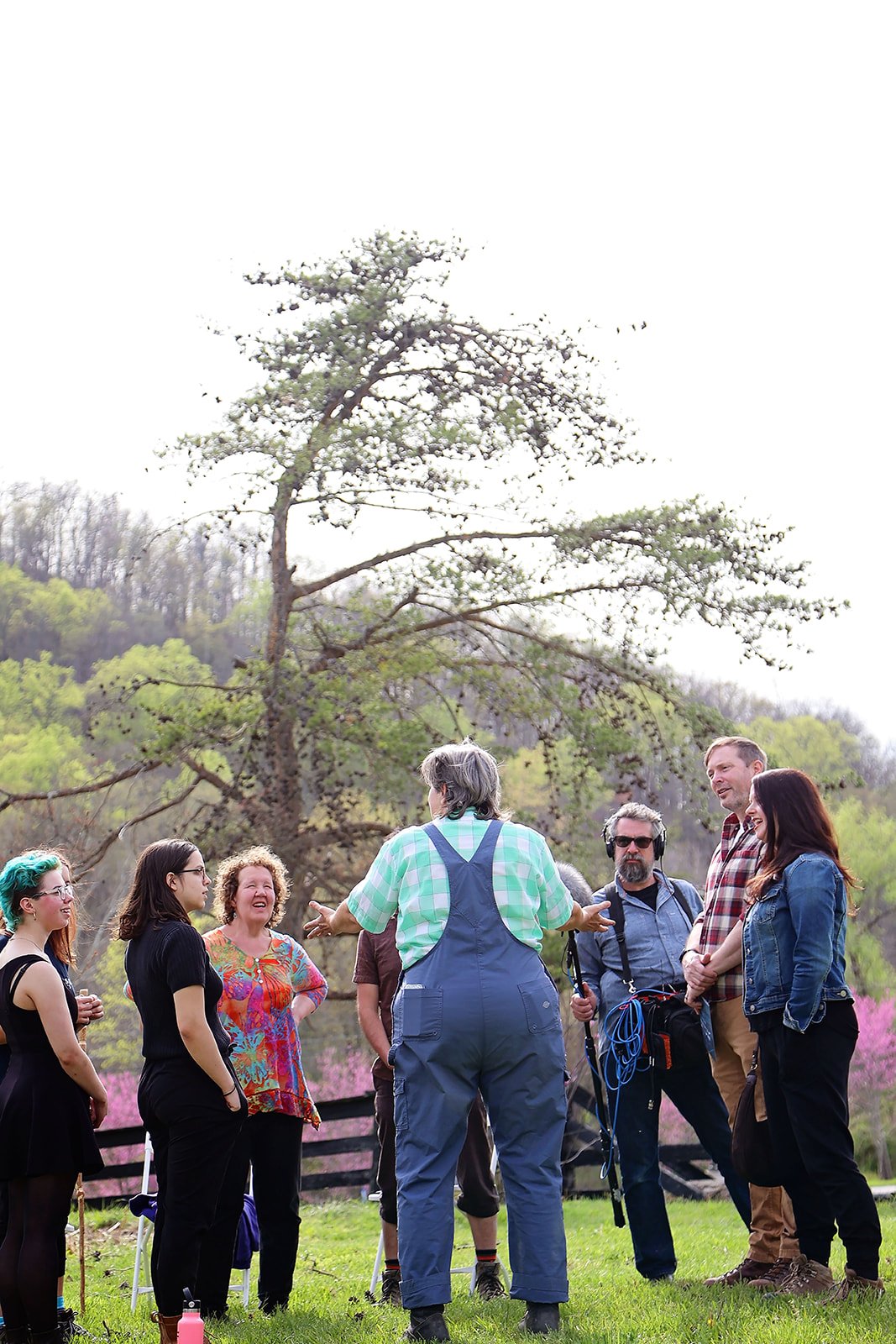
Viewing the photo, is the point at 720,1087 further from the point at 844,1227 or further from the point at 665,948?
the point at 844,1227

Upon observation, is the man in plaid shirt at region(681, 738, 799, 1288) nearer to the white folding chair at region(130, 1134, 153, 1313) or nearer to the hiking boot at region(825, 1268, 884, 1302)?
the hiking boot at region(825, 1268, 884, 1302)

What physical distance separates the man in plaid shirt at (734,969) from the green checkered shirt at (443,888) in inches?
41.3

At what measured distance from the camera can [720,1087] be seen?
5.14 metres

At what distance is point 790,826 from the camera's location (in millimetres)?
4441

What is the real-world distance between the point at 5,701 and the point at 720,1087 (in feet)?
80.9

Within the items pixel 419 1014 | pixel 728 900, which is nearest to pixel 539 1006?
pixel 419 1014

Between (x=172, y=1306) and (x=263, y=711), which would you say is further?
(x=263, y=711)

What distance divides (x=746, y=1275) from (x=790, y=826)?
5.57 feet

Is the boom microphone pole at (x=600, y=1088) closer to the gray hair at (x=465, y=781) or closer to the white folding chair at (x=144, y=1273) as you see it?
the gray hair at (x=465, y=781)

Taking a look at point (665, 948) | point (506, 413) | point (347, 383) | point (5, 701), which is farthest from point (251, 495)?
point (5, 701)

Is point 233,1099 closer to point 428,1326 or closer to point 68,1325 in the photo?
point 428,1326

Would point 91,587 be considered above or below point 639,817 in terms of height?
above

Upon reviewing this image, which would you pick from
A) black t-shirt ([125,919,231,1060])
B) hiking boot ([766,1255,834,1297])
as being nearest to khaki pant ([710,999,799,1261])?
hiking boot ([766,1255,834,1297])

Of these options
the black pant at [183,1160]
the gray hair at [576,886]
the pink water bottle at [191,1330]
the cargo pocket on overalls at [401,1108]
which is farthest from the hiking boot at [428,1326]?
the gray hair at [576,886]
